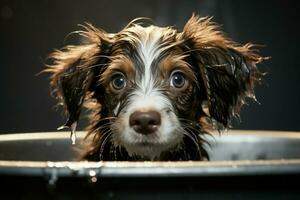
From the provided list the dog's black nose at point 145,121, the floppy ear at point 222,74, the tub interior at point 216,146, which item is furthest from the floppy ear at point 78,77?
the dog's black nose at point 145,121

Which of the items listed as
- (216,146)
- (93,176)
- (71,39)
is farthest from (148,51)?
(71,39)

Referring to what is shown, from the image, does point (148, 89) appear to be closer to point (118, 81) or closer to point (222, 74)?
point (118, 81)

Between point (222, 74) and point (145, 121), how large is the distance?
43 cm

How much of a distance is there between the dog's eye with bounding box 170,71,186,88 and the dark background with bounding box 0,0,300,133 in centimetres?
123

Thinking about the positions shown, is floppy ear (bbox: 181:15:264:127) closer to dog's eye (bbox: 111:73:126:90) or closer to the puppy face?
the puppy face

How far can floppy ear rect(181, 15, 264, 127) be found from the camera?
186cm

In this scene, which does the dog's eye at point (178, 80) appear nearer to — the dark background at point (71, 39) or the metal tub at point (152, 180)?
the metal tub at point (152, 180)

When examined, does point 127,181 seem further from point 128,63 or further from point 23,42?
point 23,42

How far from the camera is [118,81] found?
1.74 meters

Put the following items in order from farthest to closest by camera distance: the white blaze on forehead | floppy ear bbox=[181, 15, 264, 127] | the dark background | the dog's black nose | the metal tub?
the dark background
floppy ear bbox=[181, 15, 264, 127]
the white blaze on forehead
the dog's black nose
the metal tub

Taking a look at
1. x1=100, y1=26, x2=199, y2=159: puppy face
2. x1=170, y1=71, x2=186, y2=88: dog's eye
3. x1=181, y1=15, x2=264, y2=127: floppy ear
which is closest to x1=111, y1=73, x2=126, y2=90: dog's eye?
x1=100, y1=26, x2=199, y2=159: puppy face

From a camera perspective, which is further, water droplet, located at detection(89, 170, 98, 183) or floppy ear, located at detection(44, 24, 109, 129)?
floppy ear, located at detection(44, 24, 109, 129)
